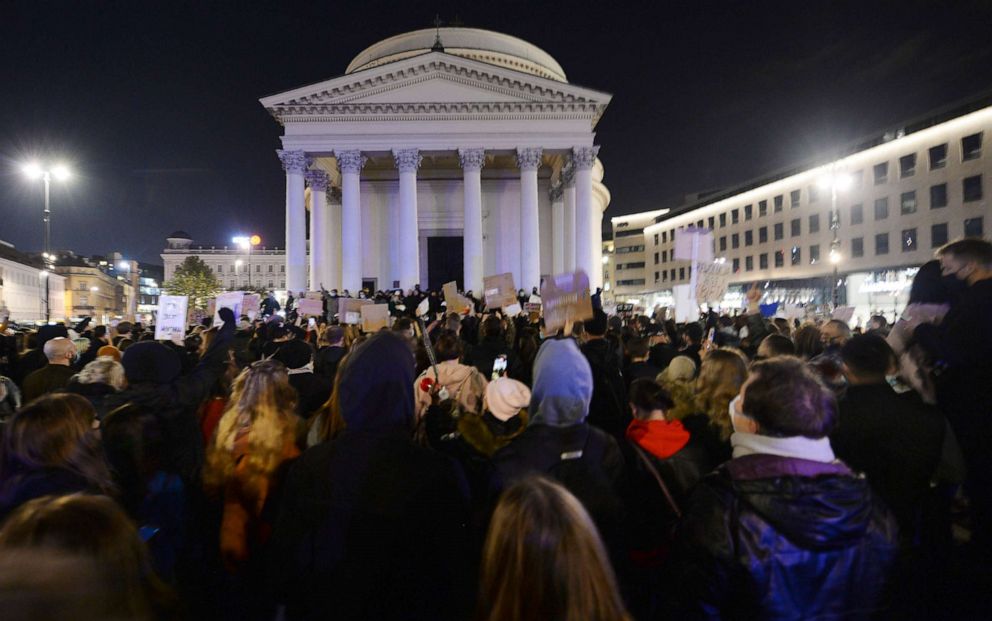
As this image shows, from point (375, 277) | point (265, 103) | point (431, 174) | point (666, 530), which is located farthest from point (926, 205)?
point (666, 530)

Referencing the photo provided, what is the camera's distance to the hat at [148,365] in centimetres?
432

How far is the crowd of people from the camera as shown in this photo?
1.41m

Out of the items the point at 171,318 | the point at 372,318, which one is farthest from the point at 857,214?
the point at 171,318

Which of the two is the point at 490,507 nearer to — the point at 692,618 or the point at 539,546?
the point at 692,618

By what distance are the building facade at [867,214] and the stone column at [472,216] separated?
595 inches

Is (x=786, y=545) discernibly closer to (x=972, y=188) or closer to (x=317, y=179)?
(x=317, y=179)

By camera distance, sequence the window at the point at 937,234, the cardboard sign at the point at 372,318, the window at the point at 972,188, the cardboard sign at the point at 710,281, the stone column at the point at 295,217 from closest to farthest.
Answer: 1. the cardboard sign at the point at 710,281
2. the cardboard sign at the point at 372,318
3. the stone column at the point at 295,217
4. the window at the point at 972,188
5. the window at the point at 937,234

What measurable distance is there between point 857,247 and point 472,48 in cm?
3704

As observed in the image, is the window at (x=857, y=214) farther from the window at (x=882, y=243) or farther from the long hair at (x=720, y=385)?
the long hair at (x=720, y=385)

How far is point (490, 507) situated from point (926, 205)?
52.2m

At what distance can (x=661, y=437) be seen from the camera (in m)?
3.31

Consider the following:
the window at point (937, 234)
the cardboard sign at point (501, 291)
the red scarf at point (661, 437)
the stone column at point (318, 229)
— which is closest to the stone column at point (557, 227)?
the stone column at point (318, 229)

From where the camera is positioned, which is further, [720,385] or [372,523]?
[720,385]

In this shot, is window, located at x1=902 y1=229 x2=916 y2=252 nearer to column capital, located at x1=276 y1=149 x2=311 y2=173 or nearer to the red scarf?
column capital, located at x1=276 y1=149 x2=311 y2=173
